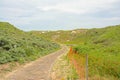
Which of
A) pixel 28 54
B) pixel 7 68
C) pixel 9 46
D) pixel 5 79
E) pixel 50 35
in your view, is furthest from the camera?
pixel 50 35

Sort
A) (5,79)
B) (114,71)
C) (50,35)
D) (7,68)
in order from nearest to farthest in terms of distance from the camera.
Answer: (5,79), (114,71), (7,68), (50,35)

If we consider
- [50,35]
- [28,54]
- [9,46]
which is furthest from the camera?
[50,35]

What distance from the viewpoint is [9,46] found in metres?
29.0

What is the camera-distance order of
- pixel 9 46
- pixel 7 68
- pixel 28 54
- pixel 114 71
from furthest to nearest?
pixel 28 54, pixel 9 46, pixel 7 68, pixel 114 71

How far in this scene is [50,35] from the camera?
138 meters

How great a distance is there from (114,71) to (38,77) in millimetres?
5668

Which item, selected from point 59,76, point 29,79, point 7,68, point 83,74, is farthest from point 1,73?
point 83,74

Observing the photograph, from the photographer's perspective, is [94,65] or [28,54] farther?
[28,54]

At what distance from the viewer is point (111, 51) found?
3328 centimetres

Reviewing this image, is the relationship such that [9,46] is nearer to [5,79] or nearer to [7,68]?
[7,68]

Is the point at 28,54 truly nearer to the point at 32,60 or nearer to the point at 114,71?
the point at 32,60

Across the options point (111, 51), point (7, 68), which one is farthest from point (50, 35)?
point (7, 68)

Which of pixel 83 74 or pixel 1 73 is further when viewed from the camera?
pixel 1 73

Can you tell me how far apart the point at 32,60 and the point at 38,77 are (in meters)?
10.5
